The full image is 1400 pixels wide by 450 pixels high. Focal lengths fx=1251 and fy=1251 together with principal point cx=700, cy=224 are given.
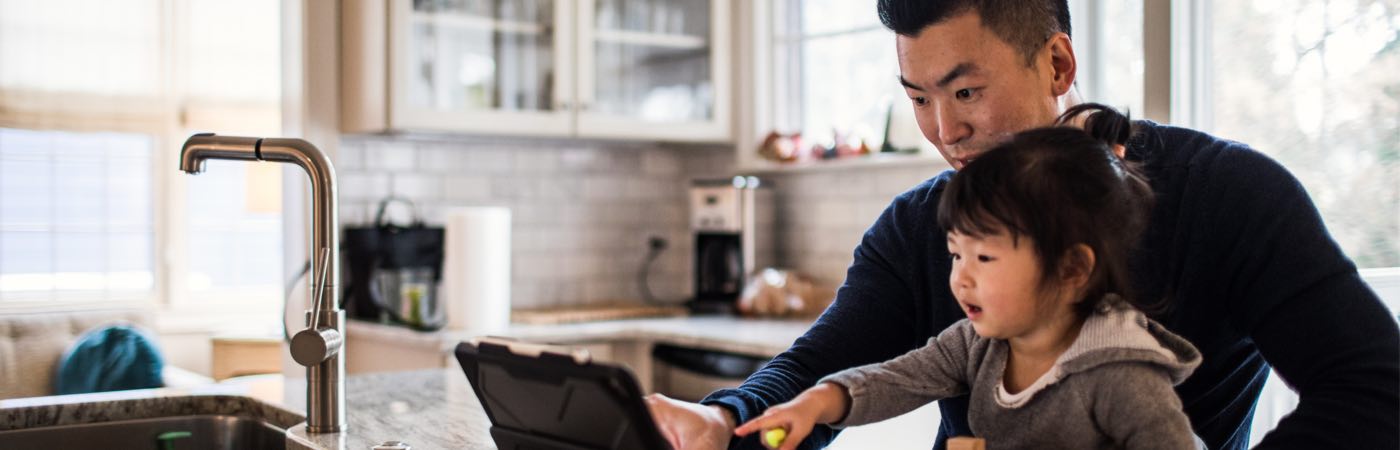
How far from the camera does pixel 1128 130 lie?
122 cm

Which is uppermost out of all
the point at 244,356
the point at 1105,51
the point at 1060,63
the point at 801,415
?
the point at 1105,51

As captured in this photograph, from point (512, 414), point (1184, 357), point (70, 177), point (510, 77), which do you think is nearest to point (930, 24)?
point (1184, 357)

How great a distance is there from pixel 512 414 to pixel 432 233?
2779 millimetres

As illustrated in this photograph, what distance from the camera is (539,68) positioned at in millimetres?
3900

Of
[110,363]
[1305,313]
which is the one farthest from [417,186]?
[1305,313]

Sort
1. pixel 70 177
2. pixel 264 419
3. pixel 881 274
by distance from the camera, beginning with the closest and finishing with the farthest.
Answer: pixel 881 274, pixel 264 419, pixel 70 177

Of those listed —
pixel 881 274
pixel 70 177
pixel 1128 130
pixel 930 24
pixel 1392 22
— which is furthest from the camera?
pixel 70 177

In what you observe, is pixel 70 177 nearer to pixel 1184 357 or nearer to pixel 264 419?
pixel 264 419

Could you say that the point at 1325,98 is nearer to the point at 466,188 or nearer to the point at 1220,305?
the point at 1220,305

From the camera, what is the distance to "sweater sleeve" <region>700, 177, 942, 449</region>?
1.44m

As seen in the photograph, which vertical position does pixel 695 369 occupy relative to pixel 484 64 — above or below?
below

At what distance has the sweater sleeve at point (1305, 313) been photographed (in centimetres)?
111

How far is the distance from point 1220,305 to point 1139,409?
31cm

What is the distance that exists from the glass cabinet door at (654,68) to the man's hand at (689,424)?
8.95ft
